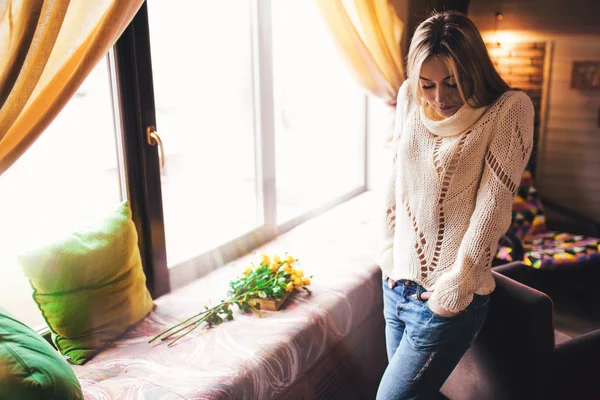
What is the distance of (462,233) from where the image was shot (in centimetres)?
134

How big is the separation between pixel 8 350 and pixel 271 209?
5.37 ft

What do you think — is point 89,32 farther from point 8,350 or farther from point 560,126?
point 560,126

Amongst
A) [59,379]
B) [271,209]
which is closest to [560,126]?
[271,209]

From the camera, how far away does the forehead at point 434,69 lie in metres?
1.28

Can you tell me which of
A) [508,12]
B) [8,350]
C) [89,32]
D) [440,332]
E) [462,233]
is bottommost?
[440,332]

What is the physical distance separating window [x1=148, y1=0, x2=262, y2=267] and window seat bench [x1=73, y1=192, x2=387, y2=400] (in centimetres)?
22

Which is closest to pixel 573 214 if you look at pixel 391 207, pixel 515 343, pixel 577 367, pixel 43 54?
pixel 577 367

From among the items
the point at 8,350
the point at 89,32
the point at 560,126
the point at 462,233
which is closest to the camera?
the point at 8,350

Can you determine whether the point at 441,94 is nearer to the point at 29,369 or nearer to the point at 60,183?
the point at 29,369

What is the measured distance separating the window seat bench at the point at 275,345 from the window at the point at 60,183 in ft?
1.37

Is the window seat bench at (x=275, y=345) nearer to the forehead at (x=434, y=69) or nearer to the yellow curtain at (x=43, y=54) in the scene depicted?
the yellow curtain at (x=43, y=54)

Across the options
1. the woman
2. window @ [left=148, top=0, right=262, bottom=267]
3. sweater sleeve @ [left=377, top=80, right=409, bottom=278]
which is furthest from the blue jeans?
window @ [left=148, top=0, right=262, bottom=267]

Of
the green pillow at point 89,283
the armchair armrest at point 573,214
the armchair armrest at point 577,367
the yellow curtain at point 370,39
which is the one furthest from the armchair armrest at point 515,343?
the armchair armrest at point 573,214

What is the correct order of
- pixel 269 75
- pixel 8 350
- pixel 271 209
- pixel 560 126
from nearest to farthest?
pixel 8 350 < pixel 269 75 < pixel 271 209 < pixel 560 126
